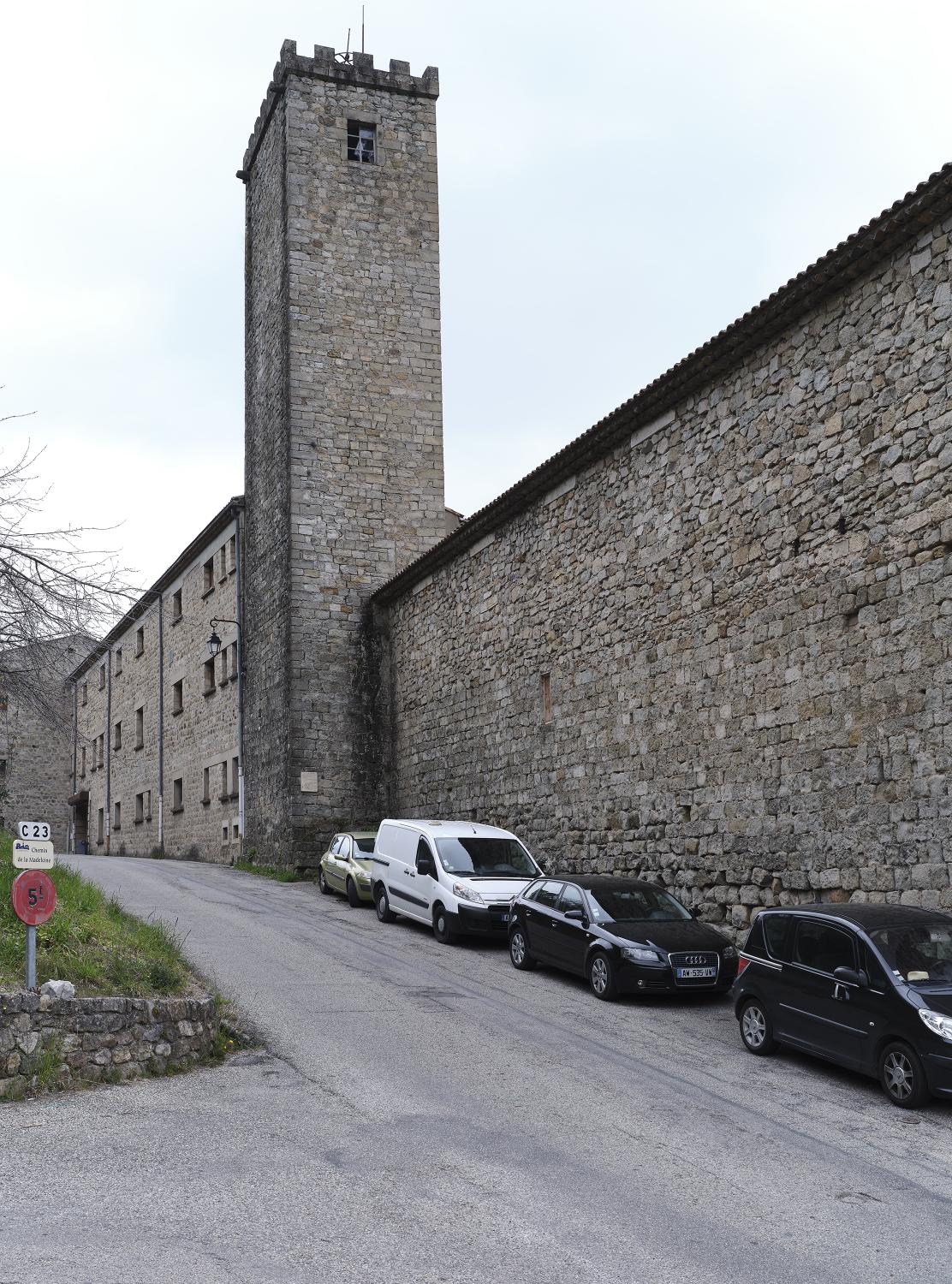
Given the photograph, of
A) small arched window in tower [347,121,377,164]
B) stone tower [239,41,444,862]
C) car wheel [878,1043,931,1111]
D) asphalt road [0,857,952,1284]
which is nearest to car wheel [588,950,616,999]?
asphalt road [0,857,952,1284]

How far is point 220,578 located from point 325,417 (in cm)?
646

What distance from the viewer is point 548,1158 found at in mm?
6766

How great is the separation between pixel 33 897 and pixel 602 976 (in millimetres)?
5898

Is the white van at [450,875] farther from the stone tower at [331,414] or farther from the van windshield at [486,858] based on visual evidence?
the stone tower at [331,414]

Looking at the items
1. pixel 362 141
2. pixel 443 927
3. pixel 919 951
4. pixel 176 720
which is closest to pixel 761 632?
pixel 919 951

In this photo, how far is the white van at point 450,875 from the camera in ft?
49.5

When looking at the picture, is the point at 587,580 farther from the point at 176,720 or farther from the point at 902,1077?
the point at 176,720

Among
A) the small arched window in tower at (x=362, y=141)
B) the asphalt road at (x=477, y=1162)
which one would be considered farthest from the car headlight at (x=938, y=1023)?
the small arched window in tower at (x=362, y=141)

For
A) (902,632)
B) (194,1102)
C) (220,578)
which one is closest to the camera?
(194,1102)

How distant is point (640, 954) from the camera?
38.6 feet

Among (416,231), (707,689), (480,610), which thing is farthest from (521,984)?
(416,231)

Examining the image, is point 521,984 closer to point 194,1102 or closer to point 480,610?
point 194,1102

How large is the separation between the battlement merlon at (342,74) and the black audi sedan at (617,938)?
21.2 metres

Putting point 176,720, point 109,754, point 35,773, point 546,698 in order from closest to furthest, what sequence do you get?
point 546,698
point 176,720
point 109,754
point 35,773
